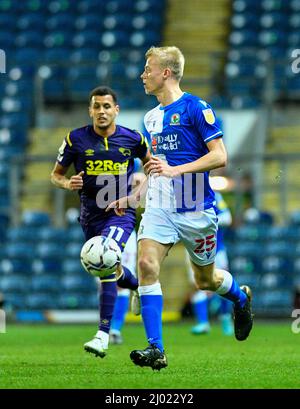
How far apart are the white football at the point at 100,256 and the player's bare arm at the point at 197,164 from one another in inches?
33.7

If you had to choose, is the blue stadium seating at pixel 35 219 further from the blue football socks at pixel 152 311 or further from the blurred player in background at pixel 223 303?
the blue football socks at pixel 152 311

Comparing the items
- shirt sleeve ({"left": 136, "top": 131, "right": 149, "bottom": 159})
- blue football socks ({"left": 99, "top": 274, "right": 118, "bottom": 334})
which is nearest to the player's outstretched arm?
shirt sleeve ({"left": 136, "top": 131, "right": 149, "bottom": 159})

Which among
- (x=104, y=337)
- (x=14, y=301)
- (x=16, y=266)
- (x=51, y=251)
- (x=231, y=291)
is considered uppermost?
(x=231, y=291)

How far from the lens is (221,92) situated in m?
19.4

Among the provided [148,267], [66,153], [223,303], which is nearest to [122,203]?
[66,153]

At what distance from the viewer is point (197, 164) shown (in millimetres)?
7199

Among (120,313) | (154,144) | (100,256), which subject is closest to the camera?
(154,144)

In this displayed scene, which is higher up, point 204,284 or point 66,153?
point 66,153

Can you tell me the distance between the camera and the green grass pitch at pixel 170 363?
623cm

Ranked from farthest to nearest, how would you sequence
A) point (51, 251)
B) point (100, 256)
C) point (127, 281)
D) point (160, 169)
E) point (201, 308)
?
point (51, 251)
point (201, 308)
point (127, 281)
point (100, 256)
point (160, 169)

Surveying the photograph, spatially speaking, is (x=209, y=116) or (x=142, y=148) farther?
(x=142, y=148)

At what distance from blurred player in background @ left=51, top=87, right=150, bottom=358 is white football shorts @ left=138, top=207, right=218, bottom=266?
41.3 inches

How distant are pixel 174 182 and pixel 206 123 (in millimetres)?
498

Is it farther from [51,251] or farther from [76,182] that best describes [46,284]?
[76,182]
